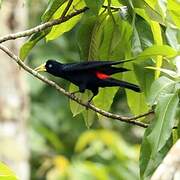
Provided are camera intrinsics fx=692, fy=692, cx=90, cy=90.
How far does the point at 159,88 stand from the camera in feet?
5.20

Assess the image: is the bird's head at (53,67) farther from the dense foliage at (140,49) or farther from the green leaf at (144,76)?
the green leaf at (144,76)

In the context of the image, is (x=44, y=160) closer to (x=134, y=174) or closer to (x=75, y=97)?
(x=134, y=174)

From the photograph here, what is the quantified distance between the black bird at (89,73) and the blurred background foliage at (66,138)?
2771mm

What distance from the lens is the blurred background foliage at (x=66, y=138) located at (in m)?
4.99

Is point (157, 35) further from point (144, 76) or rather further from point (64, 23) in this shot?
point (64, 23)

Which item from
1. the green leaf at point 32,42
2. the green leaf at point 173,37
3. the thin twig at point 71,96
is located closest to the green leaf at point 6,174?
the thin twig at point 71,96

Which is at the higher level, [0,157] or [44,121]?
[0,157]

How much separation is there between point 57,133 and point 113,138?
947 millimetres

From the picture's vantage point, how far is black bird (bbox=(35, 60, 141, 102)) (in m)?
1.67

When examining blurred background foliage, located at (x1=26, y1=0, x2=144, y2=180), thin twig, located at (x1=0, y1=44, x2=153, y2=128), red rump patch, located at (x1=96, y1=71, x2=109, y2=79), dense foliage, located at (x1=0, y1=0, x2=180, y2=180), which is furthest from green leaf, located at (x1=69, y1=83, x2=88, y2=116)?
blurred background foliage, located at (x1=26, y1=0, x2=144, y2=180)

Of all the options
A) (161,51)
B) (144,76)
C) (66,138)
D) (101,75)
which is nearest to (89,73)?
(101,75)

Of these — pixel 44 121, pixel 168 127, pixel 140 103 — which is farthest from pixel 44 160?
pixel 168 127

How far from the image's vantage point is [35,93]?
18.5ft

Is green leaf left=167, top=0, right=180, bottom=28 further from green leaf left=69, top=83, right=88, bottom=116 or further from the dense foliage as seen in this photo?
green leaf left=69, top=83, right=88, bottom=116
